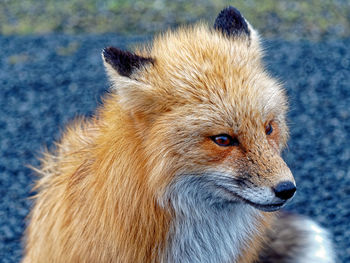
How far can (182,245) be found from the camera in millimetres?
2889

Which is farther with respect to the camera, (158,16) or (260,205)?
(158,16)

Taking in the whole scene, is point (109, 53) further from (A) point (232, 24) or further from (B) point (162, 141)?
(A) point (232, 24)

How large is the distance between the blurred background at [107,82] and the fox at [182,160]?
6.22ft

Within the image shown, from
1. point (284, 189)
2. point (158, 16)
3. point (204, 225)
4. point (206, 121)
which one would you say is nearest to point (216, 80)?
point (206, 121)

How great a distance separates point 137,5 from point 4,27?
3.20 metres

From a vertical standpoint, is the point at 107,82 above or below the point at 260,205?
above

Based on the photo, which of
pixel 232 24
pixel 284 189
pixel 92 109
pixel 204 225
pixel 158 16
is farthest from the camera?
pixel 158 16

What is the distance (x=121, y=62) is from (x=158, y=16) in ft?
27.4

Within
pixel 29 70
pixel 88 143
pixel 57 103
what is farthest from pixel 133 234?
pixel 29 70

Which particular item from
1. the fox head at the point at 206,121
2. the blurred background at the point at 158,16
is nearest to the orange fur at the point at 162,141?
the fox head at the point at 206,121

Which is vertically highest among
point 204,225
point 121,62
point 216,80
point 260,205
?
point 121,62

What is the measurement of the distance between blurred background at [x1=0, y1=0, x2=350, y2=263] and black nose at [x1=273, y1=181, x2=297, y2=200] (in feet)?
7.54

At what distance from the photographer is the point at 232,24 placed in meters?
3.16

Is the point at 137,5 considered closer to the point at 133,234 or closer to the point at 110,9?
the point at 110,9
